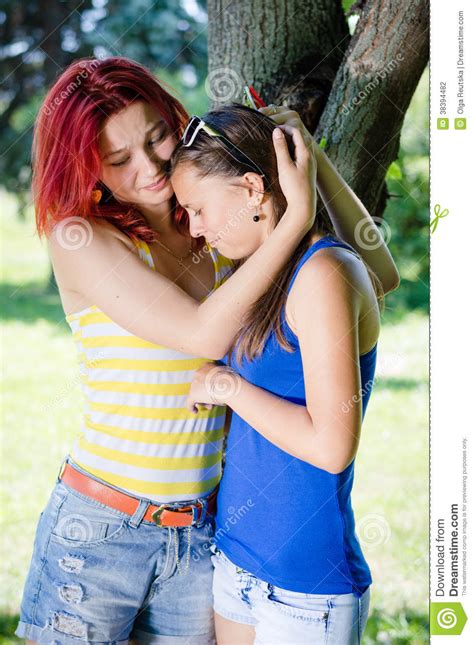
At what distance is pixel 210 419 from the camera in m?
1.90

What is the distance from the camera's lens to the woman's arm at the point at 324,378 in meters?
1.52

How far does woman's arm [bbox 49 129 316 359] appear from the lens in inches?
64.1

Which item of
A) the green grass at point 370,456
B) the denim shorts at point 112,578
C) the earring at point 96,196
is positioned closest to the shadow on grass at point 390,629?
the green grass at point 370,456

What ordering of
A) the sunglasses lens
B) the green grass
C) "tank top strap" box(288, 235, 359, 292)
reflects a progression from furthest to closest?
1. the green grass
2. the sunglasses lens
3. "tank top strap" box(288, 235, 359, 292)

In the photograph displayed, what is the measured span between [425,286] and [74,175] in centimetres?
811

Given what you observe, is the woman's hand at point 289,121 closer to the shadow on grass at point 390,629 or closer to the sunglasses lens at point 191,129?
the sunglasses lens at point 191,129

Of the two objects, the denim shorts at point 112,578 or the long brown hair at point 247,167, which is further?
the denim shorts at point 112,578

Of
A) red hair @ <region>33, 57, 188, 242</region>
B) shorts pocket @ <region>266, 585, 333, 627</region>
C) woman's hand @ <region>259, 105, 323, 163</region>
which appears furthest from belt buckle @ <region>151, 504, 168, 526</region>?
woman's hand @ <region>259, 105, 323, 163</region>

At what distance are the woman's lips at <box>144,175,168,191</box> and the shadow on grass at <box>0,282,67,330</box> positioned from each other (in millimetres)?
8042

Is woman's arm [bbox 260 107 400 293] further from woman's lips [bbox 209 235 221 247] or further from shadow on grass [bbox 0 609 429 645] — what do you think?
shadow on grass [bbox 0 609 429 645]

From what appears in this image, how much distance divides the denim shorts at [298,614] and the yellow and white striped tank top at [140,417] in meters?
0.28

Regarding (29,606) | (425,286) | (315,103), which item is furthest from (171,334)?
(425,286)

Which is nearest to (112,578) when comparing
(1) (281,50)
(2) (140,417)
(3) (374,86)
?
(2) (140,417)

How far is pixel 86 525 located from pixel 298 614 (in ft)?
1.66
